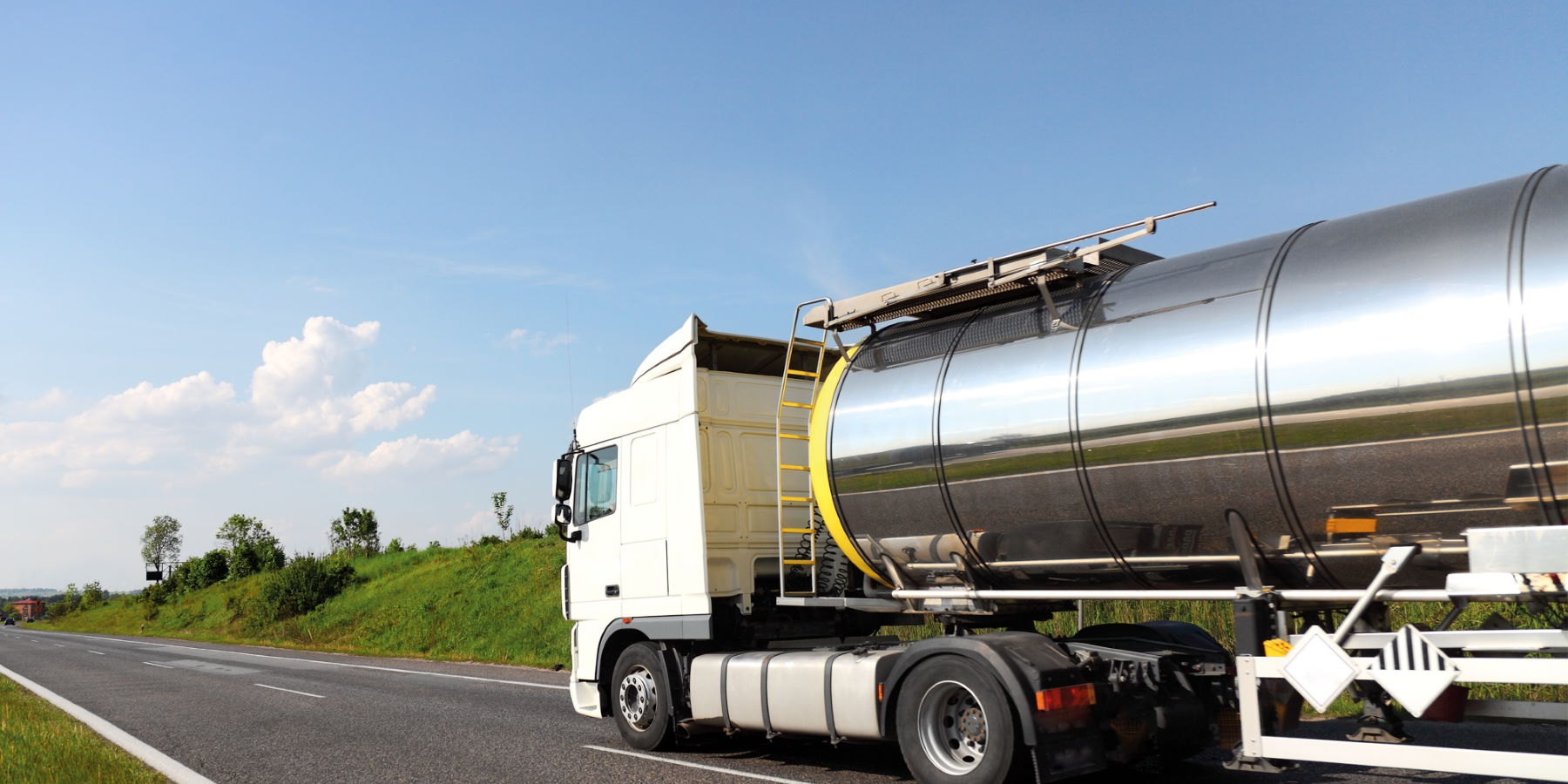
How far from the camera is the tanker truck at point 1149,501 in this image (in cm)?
481

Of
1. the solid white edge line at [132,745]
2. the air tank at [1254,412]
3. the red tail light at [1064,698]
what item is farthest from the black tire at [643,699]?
the red tail light at [1064,698]

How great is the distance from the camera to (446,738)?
10.8m

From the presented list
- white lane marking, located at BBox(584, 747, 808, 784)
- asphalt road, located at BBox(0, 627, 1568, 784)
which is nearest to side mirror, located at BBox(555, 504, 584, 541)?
asphalt road, located at BBox(0, 627, 1568, 784)

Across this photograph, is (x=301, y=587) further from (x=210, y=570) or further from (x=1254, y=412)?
(x=1254, y=412)

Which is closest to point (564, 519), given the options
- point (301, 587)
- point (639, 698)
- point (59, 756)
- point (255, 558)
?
point (639, 698)

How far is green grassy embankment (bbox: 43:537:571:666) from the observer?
26.7 meters

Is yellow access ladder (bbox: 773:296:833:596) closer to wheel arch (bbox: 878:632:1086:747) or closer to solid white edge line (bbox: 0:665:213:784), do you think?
wheel arch (bbox: 878:632:1086:747)

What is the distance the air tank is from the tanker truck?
0.01m

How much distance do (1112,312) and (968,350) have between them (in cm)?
107

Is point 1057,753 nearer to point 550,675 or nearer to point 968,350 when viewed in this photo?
point 968,350

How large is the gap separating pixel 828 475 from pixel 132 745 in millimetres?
8046

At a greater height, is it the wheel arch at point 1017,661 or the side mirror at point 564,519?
the side mirror at point 564,519

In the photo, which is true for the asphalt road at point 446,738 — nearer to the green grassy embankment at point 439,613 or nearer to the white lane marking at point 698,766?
the white lane marking at point 698,766

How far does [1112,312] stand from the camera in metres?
6.28
